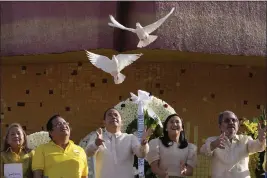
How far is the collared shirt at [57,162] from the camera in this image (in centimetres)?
568

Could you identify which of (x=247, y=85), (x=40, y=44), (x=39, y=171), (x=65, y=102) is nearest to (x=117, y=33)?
(x=40, y=44)

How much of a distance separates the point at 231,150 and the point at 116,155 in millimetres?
1097

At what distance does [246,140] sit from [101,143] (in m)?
1.44

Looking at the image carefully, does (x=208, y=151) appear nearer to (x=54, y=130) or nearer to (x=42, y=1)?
(x=54, y=130)

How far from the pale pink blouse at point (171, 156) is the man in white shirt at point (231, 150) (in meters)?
0.14

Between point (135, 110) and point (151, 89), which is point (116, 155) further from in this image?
point (151, 89)

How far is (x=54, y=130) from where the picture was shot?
580cm

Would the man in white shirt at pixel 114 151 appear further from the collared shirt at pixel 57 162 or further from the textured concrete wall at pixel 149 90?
the textured concrete wall at pixel 149 90

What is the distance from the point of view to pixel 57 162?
18.6ft

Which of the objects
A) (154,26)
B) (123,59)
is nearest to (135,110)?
(123,59)

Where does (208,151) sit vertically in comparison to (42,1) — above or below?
below

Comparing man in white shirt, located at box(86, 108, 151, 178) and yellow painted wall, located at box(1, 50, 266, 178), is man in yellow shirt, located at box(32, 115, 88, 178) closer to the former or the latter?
man in white shirt, located at box(86, 108, 151, 178)

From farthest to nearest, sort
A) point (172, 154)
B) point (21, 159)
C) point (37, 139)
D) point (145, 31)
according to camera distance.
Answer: point (145, 31) < point (37, 139) < point (172, 154) < point (21, 159)

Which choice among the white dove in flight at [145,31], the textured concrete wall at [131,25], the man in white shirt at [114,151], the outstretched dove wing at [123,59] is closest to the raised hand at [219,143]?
the man in white shirt at [114,151]
